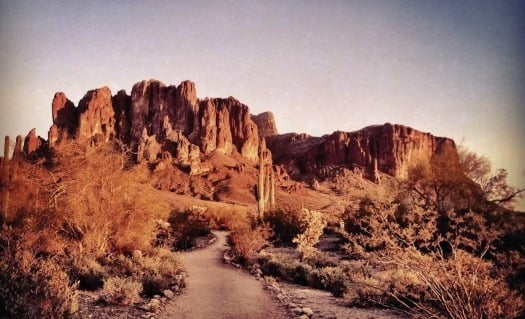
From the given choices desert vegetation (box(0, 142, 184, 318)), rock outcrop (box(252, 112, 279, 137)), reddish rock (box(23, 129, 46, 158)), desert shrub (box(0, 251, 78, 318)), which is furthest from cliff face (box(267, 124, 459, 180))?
desert shrub (box(0, 251, 78, 318))

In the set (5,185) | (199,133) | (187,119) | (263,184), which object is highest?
(187,119)

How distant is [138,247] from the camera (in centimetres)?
1596

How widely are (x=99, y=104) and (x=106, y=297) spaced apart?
3909 inches

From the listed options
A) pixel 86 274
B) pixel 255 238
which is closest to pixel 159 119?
pixel 255 238

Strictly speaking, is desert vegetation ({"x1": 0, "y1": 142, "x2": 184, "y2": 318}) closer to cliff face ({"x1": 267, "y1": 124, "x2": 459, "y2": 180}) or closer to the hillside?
→ the hillside

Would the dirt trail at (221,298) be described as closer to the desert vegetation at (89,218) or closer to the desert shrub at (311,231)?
the desert vegetation at (89,218)

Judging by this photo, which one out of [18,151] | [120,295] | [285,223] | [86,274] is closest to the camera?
[120,295]

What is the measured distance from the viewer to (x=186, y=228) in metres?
26.9

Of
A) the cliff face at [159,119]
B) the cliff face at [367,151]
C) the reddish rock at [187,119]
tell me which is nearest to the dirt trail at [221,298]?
the cliff face at [159,119]

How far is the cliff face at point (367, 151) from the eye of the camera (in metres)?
107

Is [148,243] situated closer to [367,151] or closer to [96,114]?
[96,114]

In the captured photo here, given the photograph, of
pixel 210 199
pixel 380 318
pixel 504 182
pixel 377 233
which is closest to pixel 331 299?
pixel 380 318

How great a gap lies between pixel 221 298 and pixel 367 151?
103715mm

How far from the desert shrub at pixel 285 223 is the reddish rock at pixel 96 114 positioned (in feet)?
249
